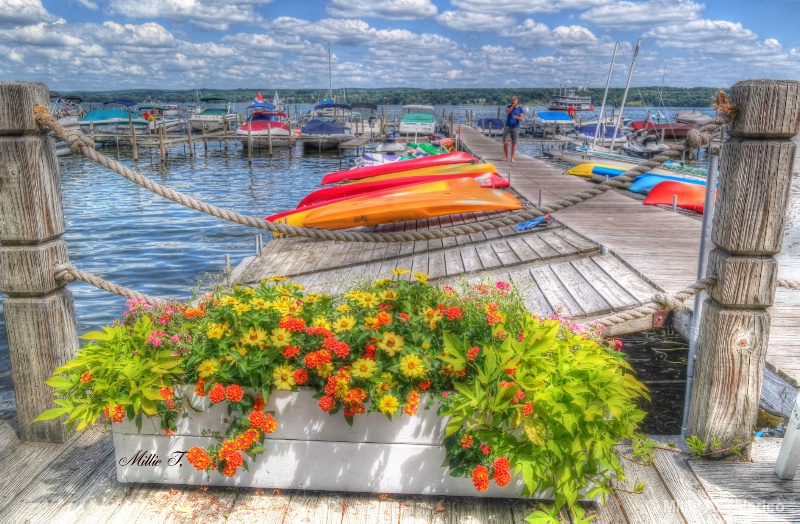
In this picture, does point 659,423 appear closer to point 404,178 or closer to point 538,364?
point 538,364

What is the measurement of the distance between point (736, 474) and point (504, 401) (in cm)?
134

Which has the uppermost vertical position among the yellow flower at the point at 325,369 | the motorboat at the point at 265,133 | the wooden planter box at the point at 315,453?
the yellow flower at the point at 325,369

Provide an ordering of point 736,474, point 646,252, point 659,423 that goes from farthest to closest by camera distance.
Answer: point 646,252
point 659,423
point 736,474

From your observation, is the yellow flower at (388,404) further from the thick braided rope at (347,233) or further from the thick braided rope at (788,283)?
the thick braided rope at (788,283)

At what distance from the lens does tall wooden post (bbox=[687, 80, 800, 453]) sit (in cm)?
274

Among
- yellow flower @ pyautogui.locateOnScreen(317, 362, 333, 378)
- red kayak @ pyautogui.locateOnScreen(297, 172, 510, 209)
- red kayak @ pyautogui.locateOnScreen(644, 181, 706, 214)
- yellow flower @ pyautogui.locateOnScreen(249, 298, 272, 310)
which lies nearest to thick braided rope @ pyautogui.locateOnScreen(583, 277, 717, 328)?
yellow flower @ pyautogui.locateOnScreen(317, 362, 333, 378)

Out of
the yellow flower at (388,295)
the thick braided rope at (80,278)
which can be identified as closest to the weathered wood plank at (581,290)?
the yellow flower at (388,295)

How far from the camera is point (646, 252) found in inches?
336

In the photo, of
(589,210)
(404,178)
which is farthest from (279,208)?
(589,210)

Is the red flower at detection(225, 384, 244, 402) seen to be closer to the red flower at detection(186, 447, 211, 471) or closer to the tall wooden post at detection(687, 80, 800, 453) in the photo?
the red flower at detection(186, 447, 211, 471)

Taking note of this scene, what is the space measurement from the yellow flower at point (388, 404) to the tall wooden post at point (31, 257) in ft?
5.88

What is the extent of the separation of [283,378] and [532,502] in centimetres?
118

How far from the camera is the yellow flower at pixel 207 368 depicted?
2629 mm

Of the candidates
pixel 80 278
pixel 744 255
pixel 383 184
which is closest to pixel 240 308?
pixel 80 278
